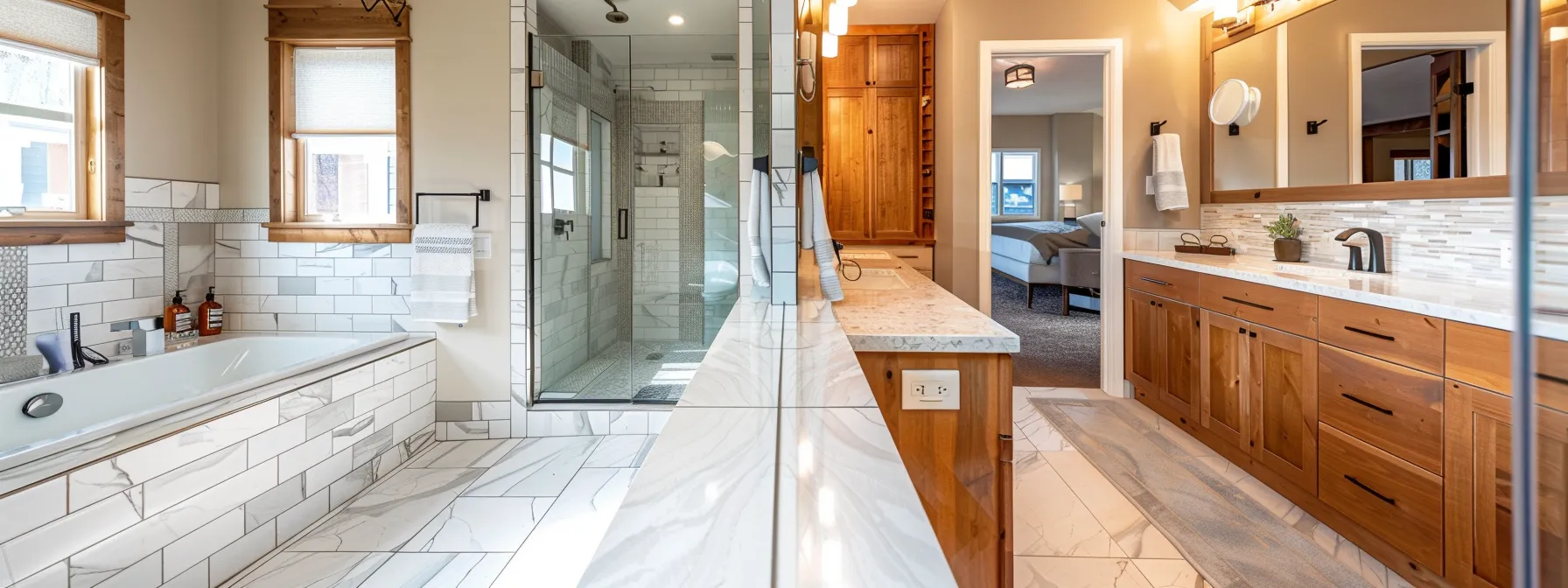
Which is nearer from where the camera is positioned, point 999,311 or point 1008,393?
point 1008,393

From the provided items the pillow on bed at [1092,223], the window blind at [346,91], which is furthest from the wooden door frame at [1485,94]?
the pillow on bed at [1092,223]

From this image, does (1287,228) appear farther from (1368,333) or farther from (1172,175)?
(1368,333)

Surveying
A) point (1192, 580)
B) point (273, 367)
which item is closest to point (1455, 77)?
point (1192, 580)

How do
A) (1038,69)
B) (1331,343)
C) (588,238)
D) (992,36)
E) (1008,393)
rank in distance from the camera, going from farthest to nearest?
(1038,69) < (992,36) < (588,238) < (1331,343) < (1008,393)

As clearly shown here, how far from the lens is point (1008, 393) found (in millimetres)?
1469

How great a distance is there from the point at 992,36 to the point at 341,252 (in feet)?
12.4

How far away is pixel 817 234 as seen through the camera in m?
1.97

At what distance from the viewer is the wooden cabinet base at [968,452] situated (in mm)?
1469

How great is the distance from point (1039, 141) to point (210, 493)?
376 inches

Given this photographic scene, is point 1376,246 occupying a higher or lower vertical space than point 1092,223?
lower

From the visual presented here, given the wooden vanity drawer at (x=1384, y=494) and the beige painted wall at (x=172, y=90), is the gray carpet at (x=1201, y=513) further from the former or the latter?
the beige painted wall at (x=172, y=90)

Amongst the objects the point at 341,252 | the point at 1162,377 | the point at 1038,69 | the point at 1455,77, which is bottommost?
the point at 1162,377

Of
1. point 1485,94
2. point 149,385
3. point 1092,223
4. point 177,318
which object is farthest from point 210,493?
point 1092,223

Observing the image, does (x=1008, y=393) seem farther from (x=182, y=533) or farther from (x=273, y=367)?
(x=273, y=367)
